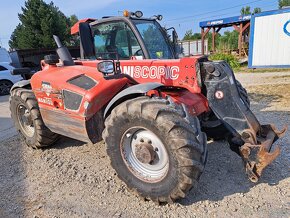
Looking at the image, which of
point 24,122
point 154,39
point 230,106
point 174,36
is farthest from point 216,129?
point 24,122

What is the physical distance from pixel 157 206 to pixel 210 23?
1953 centimetres

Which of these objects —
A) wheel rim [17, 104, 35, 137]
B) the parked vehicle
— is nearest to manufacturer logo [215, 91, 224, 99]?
wheel rim [17, 104, 35, 137]

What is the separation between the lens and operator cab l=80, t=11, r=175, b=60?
382 centimetres

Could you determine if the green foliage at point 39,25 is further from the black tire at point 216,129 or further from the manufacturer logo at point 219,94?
the manufacturer logo at point 219,94

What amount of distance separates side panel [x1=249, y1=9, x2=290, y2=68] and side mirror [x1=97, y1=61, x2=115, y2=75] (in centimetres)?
1193

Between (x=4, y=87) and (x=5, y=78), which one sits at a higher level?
(x=5, y=78)

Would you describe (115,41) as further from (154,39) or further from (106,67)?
(106,67)

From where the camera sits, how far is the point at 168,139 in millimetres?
2631

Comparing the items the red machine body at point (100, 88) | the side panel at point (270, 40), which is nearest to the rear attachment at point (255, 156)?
the red machine body at point (100, 88)

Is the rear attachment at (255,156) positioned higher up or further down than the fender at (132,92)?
further down

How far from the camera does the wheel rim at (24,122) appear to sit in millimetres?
4711

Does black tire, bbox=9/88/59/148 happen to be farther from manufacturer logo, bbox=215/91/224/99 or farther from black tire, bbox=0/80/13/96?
black tire, bbox=0/80/13/96

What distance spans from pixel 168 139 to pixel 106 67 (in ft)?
4.04

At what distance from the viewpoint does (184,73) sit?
3.28m
